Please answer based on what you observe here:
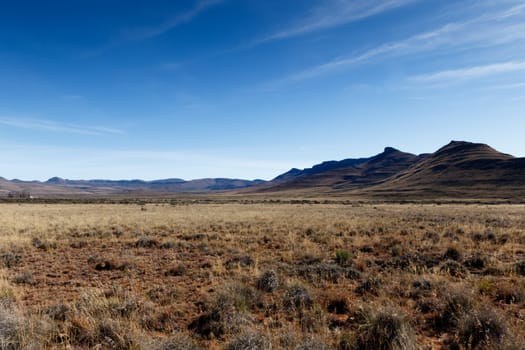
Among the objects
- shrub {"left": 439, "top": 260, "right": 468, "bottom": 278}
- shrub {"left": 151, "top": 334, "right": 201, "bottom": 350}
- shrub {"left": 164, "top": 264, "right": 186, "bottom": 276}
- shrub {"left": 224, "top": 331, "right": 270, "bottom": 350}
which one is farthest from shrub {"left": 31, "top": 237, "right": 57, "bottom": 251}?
shrub {"left": 439, "top": 260, "right": 468, "bottom": 278}

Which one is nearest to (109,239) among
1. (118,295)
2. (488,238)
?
(118,295)

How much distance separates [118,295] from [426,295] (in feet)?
23.1

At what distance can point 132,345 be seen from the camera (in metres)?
4.36

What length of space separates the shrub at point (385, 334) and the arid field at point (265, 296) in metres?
0.02

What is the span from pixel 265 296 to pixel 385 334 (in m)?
3.02

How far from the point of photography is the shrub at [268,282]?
7205mm

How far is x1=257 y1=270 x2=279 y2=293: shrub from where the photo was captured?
23.6 ft

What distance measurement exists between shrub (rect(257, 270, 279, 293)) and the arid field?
0.12 feet

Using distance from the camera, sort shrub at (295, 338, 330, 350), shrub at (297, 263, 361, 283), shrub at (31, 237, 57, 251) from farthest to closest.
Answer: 1. shrub at (31, 237, 57, 251)
2. shrub at (297, 263, 361, 283)
3. shrub at (295, 338, 330, 350)

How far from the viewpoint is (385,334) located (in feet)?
14.3

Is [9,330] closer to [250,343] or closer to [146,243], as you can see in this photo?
[250,343]

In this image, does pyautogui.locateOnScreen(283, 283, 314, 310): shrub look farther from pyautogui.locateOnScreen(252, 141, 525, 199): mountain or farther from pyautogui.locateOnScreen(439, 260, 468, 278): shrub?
pyautogui.locateOnScreen(252, 141, 525, 199): mountain

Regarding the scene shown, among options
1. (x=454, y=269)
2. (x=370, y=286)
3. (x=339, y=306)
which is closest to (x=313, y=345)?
(x=339, y=306)

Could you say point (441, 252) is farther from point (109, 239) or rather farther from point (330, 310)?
point (109, 239)
